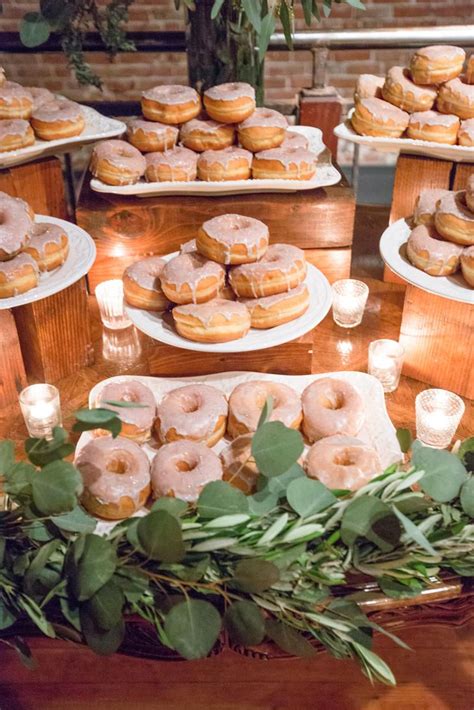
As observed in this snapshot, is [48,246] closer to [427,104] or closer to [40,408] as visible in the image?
[40,408]

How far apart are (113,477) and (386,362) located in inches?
26.9

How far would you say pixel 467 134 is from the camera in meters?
1.69

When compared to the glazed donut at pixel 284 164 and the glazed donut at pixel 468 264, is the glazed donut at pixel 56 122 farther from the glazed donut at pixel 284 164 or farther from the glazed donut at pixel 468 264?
the glazed donut at pixel 468 264

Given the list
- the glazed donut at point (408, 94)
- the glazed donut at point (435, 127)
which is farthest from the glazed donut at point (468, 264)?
the glazed donut at point (408, 94)

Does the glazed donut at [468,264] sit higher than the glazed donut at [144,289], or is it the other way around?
the glazed donut at [468,264]

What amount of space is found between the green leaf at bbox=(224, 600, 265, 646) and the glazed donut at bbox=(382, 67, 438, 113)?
4.46ft

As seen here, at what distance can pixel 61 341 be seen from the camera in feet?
5.09

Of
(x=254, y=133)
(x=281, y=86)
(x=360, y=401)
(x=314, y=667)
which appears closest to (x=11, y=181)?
(x=254, y=133)

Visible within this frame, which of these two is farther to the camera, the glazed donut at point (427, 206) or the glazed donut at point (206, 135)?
the glazed donut at point (206, 135)

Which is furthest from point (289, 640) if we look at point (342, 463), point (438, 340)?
point (438, 340)

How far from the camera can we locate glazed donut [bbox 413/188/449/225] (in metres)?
→ 1.58

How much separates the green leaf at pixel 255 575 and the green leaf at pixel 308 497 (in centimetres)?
11

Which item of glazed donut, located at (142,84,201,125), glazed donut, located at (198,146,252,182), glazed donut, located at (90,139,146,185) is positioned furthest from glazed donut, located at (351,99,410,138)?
glazed donut, located at (90,139,146,185)

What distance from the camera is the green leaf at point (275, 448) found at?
3.29ft
